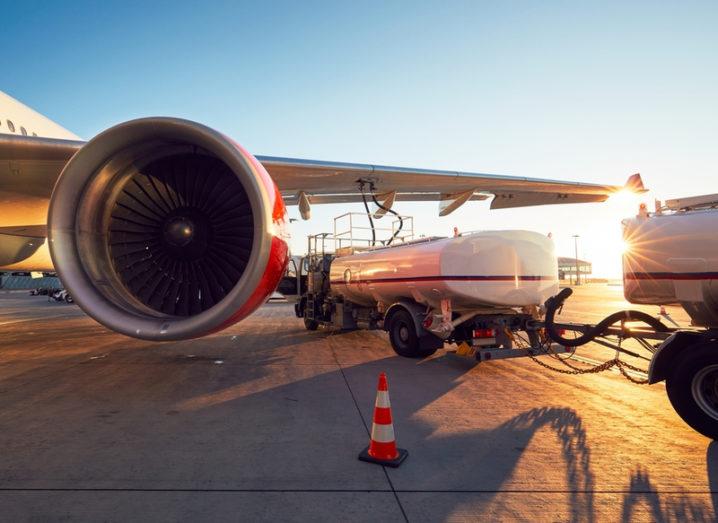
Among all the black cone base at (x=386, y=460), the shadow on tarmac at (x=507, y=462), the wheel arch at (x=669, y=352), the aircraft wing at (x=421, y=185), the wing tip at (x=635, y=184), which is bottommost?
the shadow on tarmac at (x=507, y=462)

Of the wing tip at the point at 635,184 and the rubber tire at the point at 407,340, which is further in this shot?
the rubber tire at the point at 407,340

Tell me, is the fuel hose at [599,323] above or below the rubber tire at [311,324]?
above

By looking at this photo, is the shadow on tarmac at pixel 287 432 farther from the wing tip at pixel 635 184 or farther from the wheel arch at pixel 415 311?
the wing tip at pixel 635 184

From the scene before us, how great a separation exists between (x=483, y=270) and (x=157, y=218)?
14.0 ft

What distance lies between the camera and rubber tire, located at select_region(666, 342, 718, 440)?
12.0 feet

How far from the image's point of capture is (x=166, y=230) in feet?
14.9

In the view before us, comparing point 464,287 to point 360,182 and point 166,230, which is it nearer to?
point 360,182

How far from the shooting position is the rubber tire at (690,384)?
367 centimetres

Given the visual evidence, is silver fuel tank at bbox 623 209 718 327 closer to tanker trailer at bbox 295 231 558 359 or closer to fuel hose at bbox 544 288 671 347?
fuel hose at bbox 544 288 671 347

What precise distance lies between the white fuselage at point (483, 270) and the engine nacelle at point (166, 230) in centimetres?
298

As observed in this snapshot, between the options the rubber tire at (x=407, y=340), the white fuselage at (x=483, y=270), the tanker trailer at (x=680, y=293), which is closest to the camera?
the tanker trailer at (x=680, y=293)

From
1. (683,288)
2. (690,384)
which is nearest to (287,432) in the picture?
(690,384)

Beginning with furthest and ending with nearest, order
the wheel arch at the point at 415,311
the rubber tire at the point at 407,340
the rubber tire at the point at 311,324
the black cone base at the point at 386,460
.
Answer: the rubber tire at the point at 311,324
the rubber tire at the point at 407,340
the wheel arch at the point at 415,311
the black cone base at the point at 386,460

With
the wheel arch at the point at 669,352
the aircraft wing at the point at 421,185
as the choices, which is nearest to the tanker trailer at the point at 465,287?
the aircraft wing at the point at 421,185
